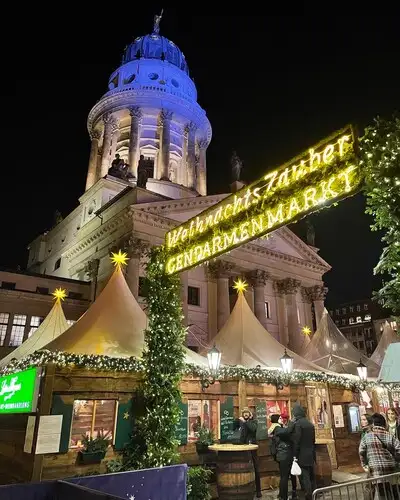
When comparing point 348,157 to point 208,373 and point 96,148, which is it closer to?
point 208,373

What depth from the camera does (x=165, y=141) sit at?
150 feet

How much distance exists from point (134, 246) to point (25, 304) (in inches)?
340

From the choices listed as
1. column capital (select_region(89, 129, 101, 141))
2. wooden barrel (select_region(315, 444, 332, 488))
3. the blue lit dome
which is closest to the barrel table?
wooden barrel (select_region(315, 444, 332, 488))

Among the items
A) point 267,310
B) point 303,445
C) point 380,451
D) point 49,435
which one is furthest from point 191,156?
point 380,451

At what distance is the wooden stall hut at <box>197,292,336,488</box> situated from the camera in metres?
12.3

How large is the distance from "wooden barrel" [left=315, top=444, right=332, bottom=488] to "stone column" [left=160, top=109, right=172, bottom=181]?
3626 centimetres

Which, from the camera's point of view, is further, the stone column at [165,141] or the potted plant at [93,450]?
the stone column at [165,141]

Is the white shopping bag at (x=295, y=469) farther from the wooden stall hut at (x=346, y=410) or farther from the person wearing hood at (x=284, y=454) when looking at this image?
the wooden stall hut at (x=346, y=410)

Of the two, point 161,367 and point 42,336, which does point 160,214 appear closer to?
point 42,336

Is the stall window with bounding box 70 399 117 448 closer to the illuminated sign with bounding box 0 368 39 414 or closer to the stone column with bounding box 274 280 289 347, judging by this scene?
the illuminated sign with bounding box 0 368 39 414

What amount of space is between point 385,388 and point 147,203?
2015 centimetres

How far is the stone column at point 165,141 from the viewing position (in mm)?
44656

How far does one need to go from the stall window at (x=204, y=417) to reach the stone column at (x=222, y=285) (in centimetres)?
1891

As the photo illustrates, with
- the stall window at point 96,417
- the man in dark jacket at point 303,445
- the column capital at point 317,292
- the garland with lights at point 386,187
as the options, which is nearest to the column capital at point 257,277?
the column capital at point 317,292
